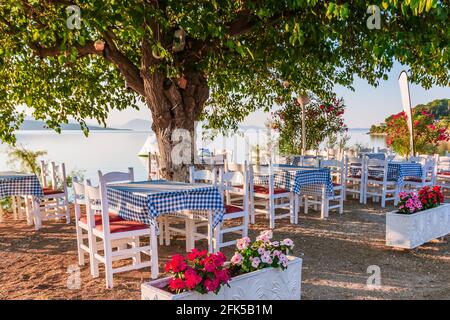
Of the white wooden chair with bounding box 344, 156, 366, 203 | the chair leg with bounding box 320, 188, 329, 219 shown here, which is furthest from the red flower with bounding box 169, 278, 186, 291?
the white wooden chair with bounding box 344, 156, 366, 203

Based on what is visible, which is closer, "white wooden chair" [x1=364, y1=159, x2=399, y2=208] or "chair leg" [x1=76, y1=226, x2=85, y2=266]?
"chair leg" [x1=76, y1=226, x2=85, y2=266]

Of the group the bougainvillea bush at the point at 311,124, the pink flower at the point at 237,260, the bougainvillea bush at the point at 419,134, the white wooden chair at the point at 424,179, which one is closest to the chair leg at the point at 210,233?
the pink flower at the point at 237,260

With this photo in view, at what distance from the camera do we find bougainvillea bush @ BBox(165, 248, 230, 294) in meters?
2.74

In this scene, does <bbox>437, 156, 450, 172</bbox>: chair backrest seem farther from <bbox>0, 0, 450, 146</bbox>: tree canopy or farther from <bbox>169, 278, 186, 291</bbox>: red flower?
<bbox>169, 278, 186, 291</bbox>: red flower

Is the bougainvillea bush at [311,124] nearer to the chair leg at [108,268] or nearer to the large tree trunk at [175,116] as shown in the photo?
the large tree trunk at [175,116]

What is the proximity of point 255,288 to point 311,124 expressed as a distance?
10.1 meters

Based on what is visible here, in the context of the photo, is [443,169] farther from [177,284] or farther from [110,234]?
[177,284]


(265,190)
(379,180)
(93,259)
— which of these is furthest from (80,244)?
(379,180)

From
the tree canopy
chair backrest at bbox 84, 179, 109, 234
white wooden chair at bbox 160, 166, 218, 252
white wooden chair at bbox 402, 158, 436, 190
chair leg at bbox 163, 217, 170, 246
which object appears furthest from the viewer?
white wooden chair at bbox 402, 158, 436, 190

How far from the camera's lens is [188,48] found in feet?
21.2

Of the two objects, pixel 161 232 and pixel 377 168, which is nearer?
pixel 161 232

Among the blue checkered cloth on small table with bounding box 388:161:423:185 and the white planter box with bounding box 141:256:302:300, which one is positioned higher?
the blue checkered cloth on small table with bounding box 388:161:423:185

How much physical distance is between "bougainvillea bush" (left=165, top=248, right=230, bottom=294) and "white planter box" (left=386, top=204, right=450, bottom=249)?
2.95 meters
